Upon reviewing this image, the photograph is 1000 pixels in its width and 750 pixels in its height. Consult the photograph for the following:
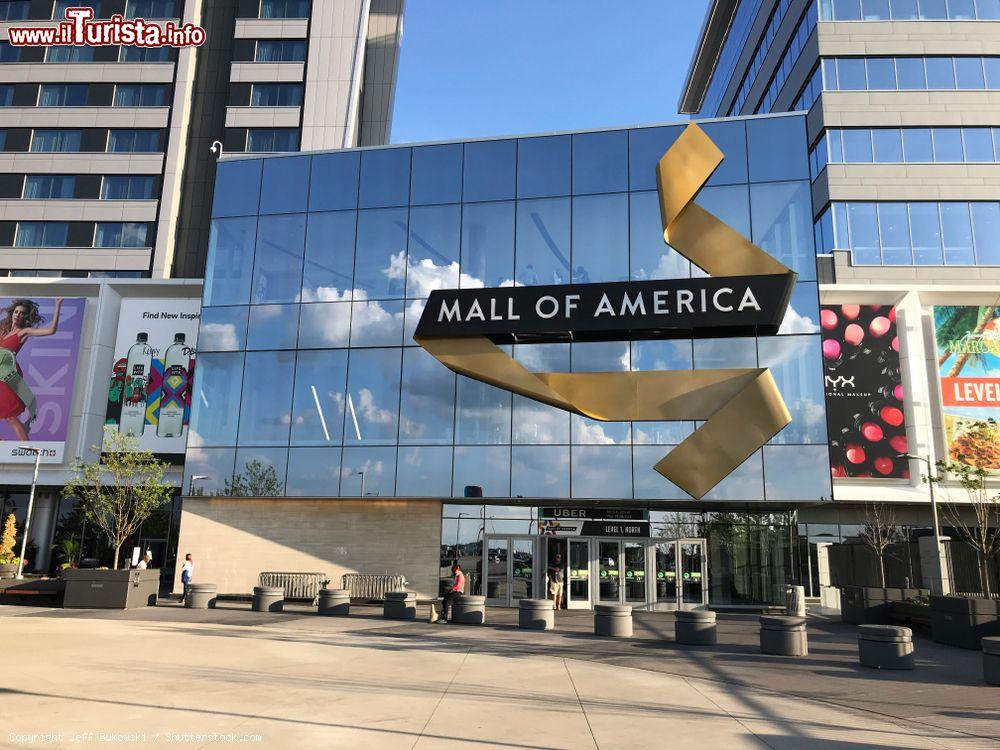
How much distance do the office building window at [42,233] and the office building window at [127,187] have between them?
3.50 meters

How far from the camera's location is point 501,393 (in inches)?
1048

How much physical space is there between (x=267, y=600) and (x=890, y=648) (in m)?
17.6

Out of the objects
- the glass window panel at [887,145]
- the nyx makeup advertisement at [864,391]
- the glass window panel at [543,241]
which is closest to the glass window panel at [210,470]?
the glass window panel at [543,241]

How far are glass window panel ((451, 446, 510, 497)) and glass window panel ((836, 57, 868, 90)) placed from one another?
25667mm

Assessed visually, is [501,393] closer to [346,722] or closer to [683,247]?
[683,247]

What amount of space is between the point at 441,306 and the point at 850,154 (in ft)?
105

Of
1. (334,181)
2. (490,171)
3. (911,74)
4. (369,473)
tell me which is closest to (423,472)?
(369,473)

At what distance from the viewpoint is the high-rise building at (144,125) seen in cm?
4956

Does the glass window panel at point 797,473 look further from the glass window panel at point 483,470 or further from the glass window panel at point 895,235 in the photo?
the glass window panel at point 895,235

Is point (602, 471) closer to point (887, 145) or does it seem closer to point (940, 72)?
point (887, 145)

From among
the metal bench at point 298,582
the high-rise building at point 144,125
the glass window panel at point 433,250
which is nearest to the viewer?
the metal bench at point 298,582

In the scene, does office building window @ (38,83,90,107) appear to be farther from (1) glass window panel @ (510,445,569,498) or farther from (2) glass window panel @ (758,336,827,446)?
(2) glass window panel @ (758,336,827,446)

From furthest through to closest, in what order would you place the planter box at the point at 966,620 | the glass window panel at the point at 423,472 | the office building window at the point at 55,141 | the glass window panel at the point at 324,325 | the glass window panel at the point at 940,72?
the office building window at the point at 55,141 < the glass window panel at the point at 940,72 < the glass window panel at the point at 324,325 < the glass window panel at the point at 423,472 < the planter box at the point at 966,620

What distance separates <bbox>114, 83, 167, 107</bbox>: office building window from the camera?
51.9 m
